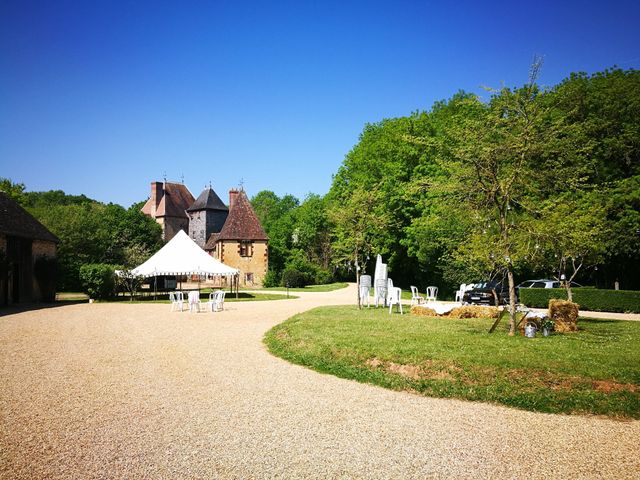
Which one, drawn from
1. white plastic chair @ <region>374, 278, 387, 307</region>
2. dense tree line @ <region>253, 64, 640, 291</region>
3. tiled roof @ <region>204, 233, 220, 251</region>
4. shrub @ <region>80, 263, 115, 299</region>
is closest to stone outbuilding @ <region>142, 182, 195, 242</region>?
tiled roof @ <region>204, 233, 220, 251</region>

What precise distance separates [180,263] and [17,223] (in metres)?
8.55

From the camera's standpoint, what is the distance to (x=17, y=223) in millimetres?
24391

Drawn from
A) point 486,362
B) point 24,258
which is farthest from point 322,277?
point 486,362

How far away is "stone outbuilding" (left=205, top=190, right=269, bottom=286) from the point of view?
44031mm

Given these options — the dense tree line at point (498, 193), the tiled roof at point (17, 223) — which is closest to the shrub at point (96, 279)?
the tiled roof at point (17, 223)

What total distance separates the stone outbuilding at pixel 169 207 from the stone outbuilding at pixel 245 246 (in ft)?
54.3

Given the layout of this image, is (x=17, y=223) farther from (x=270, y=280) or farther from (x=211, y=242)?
(x=211, y=242)

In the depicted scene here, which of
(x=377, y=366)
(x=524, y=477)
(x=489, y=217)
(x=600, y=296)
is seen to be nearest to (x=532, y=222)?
(x=489, y=217)

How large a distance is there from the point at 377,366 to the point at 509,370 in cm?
230

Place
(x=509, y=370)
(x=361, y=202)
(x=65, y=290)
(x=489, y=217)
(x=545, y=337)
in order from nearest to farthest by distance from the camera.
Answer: (x=509, y=370), (x=545, y=337), (x=489, y=217), (x=361, y=202), (x=65, y=290)

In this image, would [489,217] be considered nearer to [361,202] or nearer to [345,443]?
[361,202]

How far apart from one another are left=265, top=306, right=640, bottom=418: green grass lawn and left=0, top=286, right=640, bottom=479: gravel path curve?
426mm

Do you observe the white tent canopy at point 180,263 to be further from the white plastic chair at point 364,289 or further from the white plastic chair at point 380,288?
the white plastic chair at point 380,288

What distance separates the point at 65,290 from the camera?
36000 mm
